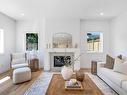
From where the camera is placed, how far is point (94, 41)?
8453mm

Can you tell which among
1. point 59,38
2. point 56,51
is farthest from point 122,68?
point 59,38

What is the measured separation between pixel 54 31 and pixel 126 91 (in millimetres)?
5272

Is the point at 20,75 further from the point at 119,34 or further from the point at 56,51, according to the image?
the point at 119,34

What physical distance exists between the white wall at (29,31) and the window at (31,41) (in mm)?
185

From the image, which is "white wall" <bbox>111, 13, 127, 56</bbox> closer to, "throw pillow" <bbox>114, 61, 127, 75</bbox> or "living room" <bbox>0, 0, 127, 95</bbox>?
"living room" <bbox>0, 0, 127, 95</bbox>

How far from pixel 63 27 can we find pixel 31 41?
1.93m

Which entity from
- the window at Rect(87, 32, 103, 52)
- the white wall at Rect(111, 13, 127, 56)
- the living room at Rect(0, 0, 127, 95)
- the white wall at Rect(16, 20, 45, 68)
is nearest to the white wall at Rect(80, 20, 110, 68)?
the living room at Rect(0, 0, 127, 95)

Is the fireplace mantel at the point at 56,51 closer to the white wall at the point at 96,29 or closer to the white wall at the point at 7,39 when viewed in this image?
the white wall at the point at 96,29

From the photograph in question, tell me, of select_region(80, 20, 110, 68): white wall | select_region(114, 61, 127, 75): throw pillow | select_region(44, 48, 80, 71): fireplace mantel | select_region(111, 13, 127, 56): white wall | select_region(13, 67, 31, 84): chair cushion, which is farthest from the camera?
select_region(80, 20, 110, 68): white wall

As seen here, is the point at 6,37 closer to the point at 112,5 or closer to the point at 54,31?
the point at 54,31

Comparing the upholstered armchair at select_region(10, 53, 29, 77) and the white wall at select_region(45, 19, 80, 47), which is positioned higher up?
the white wall at select_region(45, 19, 80, 47)

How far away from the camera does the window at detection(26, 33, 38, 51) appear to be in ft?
27.4

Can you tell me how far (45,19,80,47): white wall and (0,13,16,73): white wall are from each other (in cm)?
175

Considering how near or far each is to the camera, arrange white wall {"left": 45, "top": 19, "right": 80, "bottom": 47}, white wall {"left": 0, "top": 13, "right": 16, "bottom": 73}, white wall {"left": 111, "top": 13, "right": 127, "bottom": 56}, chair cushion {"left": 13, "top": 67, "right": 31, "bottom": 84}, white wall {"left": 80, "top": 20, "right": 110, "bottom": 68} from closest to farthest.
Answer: chair cushion {"left": 13, "top": 67, "right": 31, "bottom": 84} < white wall {"left": 111, "top": 13, "right": 127, "bottom": 56} < white wall {"left": 0, "top": 13, "right": 16, "bottom": 73} < white wall {"left": 45, "top": 19, "right": 80, "bottom": 47} < white wall {"left": 80, "top": 20, "right": 110, "bottom": 68}
